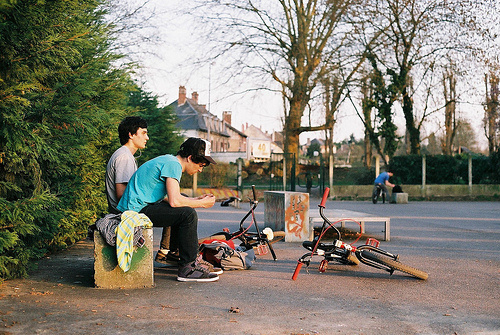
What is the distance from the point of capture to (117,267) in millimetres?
5797

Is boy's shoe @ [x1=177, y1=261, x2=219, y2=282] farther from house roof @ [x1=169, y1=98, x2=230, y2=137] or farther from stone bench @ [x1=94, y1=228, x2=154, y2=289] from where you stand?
house roof @ [x1=169, y1=98, x2=230, y2=137]

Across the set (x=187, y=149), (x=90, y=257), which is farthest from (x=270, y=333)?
(x=90, y=257)

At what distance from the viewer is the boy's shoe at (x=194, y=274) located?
626cm

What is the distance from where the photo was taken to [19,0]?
16.3ft

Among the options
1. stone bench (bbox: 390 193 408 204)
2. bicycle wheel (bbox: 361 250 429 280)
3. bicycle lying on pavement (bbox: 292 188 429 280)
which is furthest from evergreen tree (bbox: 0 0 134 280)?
stone bench (bbox: 390 193 408 204)

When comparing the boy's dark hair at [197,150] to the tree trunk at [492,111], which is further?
the tree trunk at [492,111]

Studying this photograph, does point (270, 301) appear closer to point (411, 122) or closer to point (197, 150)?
point (197, 150)

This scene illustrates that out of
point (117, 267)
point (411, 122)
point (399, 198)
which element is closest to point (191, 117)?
point (411, 122)

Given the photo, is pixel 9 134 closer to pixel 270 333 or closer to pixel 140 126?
pixel 140 126

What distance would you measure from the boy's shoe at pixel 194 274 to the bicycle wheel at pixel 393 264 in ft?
6.18

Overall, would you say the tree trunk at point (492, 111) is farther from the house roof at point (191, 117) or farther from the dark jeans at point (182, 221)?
the house roof at point (191, 117)

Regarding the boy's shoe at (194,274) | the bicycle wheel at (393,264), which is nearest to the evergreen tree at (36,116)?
the boy's shoe at (194,274)

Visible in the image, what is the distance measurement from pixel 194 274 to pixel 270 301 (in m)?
1.30

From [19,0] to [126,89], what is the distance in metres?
4.64
